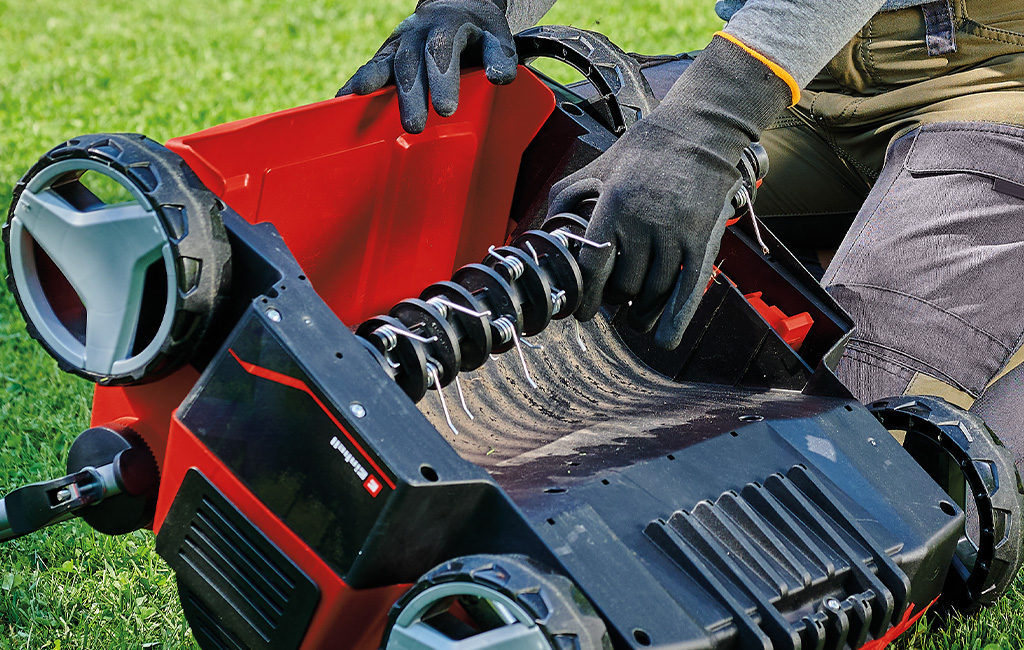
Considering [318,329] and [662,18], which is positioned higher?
[318,329]

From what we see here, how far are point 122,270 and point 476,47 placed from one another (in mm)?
988

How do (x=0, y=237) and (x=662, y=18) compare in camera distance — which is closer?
(x=0, y=237)

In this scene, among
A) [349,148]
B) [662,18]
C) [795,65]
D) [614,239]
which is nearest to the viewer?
[614,239]

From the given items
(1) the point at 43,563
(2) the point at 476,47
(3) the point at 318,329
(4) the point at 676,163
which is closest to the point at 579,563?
(3) the point at 318,329

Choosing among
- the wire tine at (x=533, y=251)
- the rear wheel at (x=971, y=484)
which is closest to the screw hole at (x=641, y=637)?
the wire tine at (x=533, y=251)

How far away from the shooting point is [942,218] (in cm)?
221

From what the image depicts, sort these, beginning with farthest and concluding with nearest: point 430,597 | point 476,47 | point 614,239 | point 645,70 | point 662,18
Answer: point 662,18 < point 645,70 < point 476,47 < point 614,239 < point 430,597

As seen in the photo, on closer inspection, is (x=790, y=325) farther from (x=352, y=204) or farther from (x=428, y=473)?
(x=428, y=473)

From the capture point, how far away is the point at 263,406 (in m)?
1.42

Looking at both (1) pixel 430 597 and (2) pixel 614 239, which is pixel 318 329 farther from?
(2) pixel 614 239

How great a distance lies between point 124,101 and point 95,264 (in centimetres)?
461

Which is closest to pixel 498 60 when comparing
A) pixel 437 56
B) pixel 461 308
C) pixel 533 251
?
pixel 437 56

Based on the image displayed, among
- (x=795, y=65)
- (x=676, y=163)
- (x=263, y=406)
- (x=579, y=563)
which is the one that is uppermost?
(x=795, y=65)

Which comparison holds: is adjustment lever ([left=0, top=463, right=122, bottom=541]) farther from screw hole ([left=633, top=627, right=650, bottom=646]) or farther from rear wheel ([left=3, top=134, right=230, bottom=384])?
screw hole ([left=633, top=627, right=650, bottom=646])
